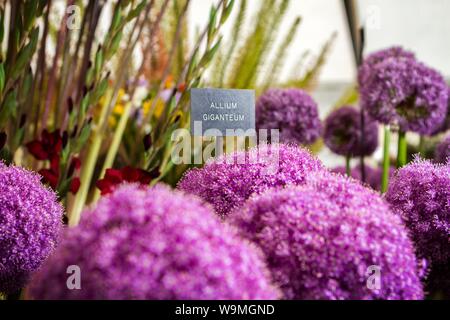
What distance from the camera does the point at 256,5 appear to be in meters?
0.87

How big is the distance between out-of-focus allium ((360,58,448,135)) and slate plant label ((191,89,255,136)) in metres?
0.31

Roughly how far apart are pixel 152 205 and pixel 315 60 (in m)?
0.75

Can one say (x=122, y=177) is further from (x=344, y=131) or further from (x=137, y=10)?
(x=344, y=131)

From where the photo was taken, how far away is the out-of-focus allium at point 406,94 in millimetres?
694

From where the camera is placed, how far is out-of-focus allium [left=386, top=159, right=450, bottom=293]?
419 mm

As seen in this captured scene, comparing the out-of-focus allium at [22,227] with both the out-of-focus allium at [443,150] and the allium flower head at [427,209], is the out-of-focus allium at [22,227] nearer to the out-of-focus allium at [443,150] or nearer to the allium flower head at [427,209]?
the allium flower head at [427,209]

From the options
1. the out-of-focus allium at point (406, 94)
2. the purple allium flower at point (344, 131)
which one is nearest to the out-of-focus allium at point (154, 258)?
the out-of-focus allium at point (406, 94)

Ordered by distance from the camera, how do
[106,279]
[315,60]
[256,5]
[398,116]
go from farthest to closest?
[315,60]
[256,5]
[398,116]
[106,279]

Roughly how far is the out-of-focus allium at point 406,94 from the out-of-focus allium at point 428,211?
27 cm

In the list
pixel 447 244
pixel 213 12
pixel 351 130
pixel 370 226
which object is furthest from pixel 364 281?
pixel 351 130

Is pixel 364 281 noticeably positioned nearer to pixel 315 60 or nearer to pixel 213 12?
pixel 213 12

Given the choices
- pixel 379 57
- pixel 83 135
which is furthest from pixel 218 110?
pixel 379 57

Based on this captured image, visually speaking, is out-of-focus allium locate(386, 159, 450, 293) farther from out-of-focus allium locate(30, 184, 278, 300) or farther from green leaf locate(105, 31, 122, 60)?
green leaf locate(105, 31, 122, 60)

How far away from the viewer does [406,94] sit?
2.28ft
